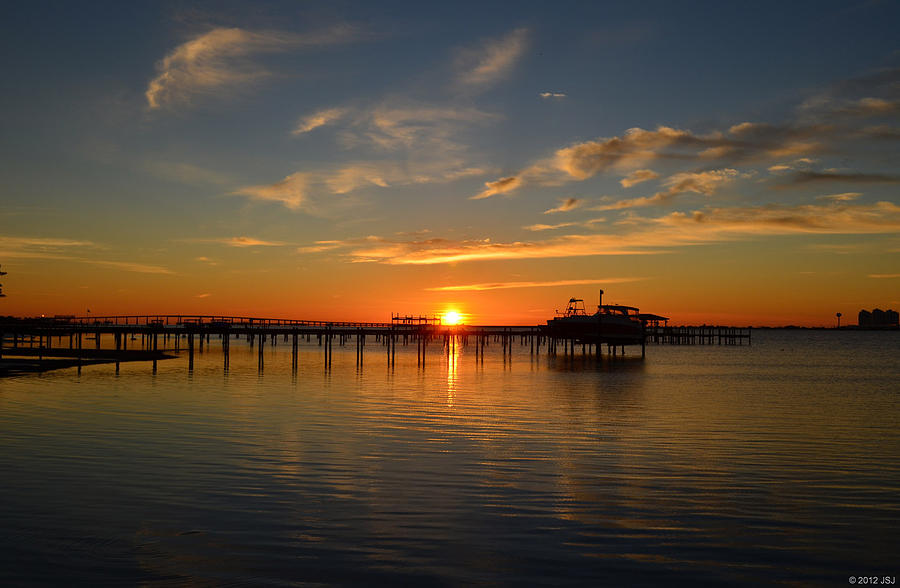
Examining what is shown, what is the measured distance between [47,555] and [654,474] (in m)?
13.0

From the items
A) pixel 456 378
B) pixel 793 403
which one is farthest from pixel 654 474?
pixel 456 378

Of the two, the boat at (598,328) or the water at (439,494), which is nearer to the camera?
the water at (439,494)

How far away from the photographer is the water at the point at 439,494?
10234mm

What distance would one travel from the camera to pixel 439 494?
14539 mm

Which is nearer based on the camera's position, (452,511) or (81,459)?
(452,511)

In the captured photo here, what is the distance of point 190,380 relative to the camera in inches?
1720

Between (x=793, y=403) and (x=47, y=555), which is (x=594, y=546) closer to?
(x=47, y=555)

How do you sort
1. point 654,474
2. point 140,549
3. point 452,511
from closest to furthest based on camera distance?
1. point 140,549
2. point 452,511
3. point 654,474

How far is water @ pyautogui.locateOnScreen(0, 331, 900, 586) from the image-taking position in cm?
Answer: 1023

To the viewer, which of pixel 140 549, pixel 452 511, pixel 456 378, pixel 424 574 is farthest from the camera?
pixel 456 378

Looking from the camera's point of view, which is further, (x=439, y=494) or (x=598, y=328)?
(x=598, y=328)

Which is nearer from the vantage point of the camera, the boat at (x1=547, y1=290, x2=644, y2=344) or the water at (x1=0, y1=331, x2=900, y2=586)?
the water at (x1=0, y1=331, x2=900, y2=586)

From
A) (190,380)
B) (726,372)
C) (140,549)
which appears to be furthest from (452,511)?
(726,372)

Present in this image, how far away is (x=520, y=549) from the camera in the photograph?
11.0m
